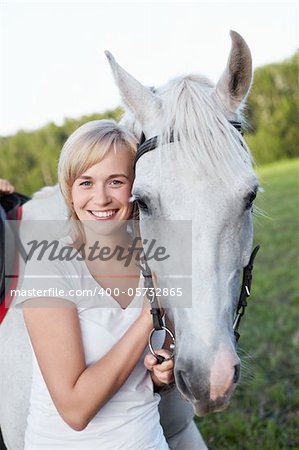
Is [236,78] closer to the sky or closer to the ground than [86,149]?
closer to the sky

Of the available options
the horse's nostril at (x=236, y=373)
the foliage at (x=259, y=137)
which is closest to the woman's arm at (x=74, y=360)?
the horse's nostril at (x=236, y=373)

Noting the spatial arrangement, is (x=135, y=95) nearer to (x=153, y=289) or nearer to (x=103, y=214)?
(x=103, y=214)

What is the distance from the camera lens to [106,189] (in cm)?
201

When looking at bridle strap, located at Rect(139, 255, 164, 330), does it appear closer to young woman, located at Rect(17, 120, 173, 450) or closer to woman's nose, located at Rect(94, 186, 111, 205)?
young woman, located at Rect(17, 120, 173, 450)

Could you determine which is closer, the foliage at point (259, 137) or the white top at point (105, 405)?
the white top at point (105, 405)

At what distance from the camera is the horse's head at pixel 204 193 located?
5.21 ft

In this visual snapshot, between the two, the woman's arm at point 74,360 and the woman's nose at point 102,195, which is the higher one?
the woman's nose at point 102,195

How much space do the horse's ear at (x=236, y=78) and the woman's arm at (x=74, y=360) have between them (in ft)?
2.76

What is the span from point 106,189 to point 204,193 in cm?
46

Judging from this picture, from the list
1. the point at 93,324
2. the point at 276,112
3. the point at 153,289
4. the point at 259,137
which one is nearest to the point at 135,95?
the point at 153,289

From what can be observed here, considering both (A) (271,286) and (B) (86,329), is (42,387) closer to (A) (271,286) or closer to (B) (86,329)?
(B) (86,329)

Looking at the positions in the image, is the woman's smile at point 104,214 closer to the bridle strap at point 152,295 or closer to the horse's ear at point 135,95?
the bridle strap at point 152,295

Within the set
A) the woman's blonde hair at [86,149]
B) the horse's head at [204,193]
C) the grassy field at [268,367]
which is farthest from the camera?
the grassy field at [268,367]

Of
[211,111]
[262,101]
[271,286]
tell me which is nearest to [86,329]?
[211,111]
